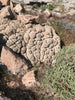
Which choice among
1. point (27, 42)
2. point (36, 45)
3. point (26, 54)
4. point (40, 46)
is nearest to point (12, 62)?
point (26, 54)

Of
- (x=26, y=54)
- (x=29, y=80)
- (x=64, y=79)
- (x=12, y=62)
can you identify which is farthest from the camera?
(x=26, y=54)

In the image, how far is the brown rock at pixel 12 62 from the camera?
6997mm

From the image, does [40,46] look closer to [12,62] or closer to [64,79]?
[12,62]

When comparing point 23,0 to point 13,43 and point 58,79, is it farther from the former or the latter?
point 58,79

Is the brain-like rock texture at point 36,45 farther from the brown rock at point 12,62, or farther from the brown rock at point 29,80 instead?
the brown rock at point 29,80

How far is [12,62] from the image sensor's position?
7.01 meters

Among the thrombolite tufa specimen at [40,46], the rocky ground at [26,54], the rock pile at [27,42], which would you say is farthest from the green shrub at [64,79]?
the thrombolite tufa specimen at [40,46]

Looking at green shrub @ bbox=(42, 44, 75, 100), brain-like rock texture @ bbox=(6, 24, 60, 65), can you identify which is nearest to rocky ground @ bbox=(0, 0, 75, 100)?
brain-like rock texture @ bbox=(6, 24, 60, 65)

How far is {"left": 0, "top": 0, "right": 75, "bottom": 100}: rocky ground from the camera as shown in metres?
6.50

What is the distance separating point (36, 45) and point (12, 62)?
1.88m

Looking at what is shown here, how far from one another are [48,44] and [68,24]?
11.9 ft

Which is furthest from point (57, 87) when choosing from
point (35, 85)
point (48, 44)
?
point (48, 44)

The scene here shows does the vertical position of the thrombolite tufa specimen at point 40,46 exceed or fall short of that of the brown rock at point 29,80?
it exceeds it

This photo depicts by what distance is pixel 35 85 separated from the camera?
672 centimetres
